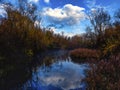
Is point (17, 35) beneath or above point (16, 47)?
above

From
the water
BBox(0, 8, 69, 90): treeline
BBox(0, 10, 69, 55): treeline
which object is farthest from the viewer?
BBox(0, 10, 69, 55): treeline

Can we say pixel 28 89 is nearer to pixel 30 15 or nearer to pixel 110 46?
pixel 110 46

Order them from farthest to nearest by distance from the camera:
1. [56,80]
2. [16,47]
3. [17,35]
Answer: [17,35] → [16,47] → [56,80]

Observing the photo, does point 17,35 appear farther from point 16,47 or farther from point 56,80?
point 56,80

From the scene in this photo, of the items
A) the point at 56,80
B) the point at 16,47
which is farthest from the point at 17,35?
the point at 56,80

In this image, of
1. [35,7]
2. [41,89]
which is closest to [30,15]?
[35,7]

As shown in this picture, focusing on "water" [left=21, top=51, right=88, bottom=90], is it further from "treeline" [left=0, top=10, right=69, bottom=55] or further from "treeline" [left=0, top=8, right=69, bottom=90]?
"treeline" [left=0, top=10, right=69, bottom=55]

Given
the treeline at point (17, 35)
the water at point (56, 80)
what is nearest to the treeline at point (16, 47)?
the treeline at point (17, 35)

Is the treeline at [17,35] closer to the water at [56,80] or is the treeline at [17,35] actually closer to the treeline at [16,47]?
the treeline at [16,47]

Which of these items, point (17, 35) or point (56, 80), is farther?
point (17, 35)

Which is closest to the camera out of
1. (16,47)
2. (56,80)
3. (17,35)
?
(56,80)

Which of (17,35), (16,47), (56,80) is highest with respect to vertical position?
(17,35)

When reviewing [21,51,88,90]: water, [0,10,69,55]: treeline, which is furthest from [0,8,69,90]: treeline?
[21,51,88,90]: water

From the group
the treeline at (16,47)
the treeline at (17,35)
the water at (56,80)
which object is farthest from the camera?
the treeline at (17,35)
